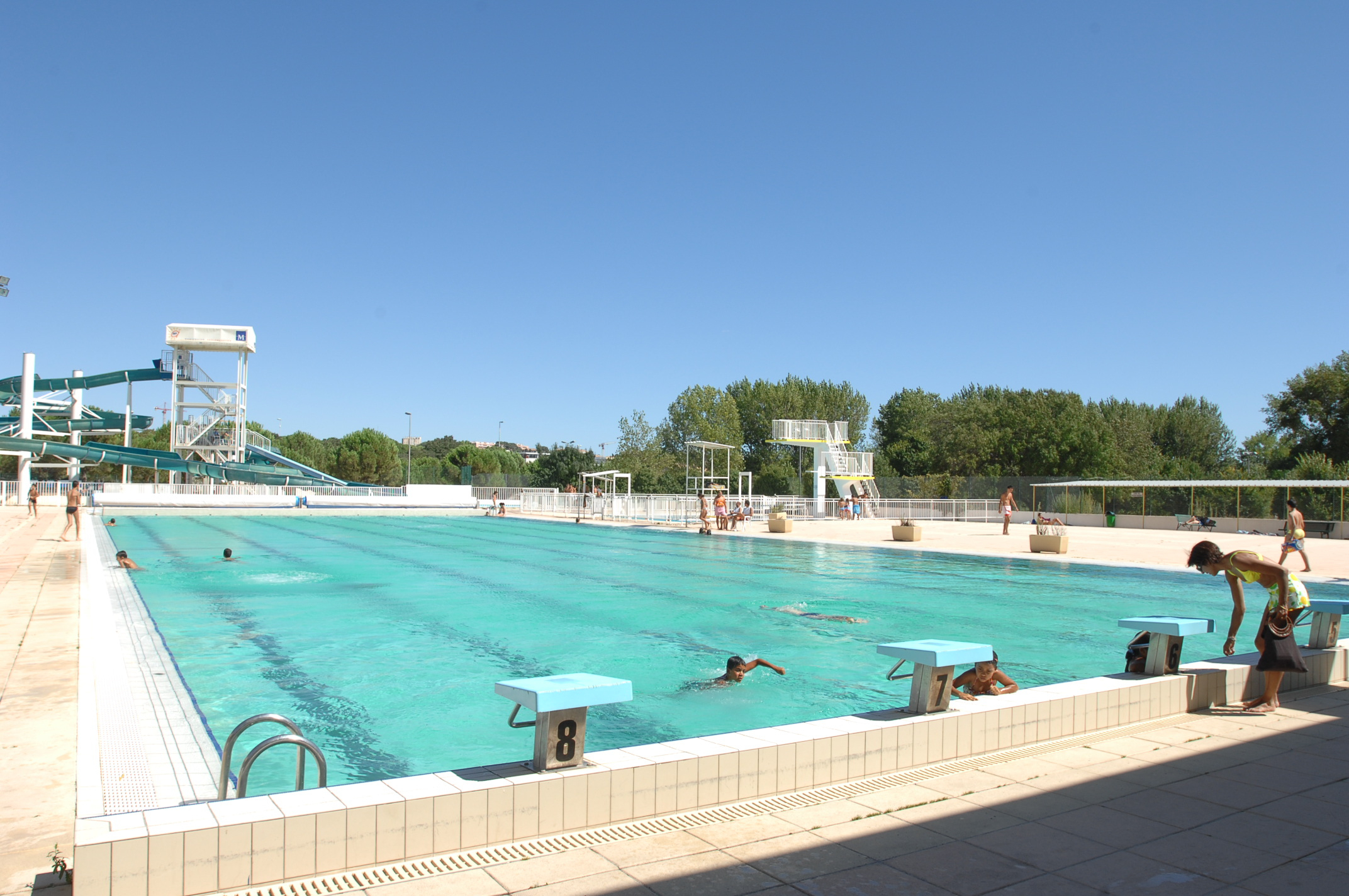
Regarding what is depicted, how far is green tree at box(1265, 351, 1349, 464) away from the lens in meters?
43.4

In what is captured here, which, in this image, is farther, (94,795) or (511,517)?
(511,517)

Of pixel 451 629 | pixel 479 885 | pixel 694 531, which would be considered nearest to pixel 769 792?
pixel 479 885

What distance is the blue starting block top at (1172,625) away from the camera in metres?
5.76

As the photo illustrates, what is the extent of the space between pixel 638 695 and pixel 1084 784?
4.72 metres

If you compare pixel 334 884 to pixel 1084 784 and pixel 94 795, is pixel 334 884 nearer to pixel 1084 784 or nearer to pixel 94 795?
pixel 94 795

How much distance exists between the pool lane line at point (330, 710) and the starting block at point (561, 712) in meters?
2.96

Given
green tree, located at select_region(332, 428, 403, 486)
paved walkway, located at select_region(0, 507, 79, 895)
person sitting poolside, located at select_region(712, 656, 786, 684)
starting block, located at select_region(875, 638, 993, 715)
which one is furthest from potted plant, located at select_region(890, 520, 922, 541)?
green tree, located at select_region(332, 428, 403, 486)

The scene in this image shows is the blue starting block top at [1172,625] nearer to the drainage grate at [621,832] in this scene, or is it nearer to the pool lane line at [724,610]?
the drainage grate at [621,832]

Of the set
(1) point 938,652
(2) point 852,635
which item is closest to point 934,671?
(1) point 938,652

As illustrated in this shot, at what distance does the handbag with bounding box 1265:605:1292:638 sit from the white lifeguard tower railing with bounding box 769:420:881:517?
2782 centimetres

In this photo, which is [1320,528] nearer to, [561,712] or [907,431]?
[561,712]

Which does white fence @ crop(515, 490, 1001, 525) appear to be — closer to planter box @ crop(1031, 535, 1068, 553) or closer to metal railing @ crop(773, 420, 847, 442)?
metal railing @ crop(773, 420, 847, 442)

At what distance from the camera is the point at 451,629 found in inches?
452

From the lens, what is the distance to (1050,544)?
2028 cm
